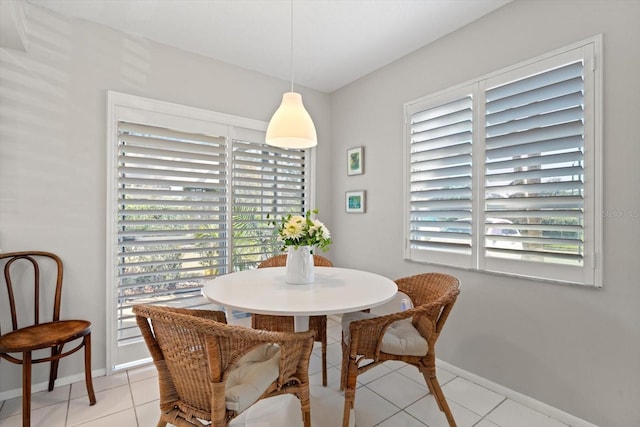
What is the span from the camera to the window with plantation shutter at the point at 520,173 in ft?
5.83

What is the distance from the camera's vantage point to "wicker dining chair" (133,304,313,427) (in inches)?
46.2

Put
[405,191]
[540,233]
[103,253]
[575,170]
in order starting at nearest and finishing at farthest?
[575,170] < [540,233] < [103,253] < [405,191]

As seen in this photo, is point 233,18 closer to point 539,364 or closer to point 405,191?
point 405,191

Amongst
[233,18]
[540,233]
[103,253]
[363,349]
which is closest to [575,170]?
[540,233]

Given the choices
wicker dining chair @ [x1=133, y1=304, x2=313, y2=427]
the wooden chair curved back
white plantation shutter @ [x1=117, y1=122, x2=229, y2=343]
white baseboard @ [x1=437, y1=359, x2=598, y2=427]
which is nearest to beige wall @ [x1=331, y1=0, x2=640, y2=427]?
white baseboard @ [x1=437, y1=359, x2=598, y2=427]

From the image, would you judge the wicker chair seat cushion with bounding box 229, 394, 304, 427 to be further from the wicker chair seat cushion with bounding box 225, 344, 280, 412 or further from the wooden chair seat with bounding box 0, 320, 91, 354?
the wooden chair seat with bounding box 0, 320, 91, 354

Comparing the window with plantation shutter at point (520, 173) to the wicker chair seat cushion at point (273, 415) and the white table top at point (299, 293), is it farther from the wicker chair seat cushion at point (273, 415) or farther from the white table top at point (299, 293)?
the wicker chair seat cushion at point (273, 415)

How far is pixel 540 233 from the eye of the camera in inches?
77.0

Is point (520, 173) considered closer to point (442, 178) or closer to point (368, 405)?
point (442, 178)

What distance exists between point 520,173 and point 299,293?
1.63m

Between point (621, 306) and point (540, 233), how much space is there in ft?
1.72

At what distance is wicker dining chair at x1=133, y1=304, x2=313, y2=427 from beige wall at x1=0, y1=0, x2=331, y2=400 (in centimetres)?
145

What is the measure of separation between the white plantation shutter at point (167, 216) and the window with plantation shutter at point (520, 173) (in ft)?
6.20

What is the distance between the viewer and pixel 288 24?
2377mm
